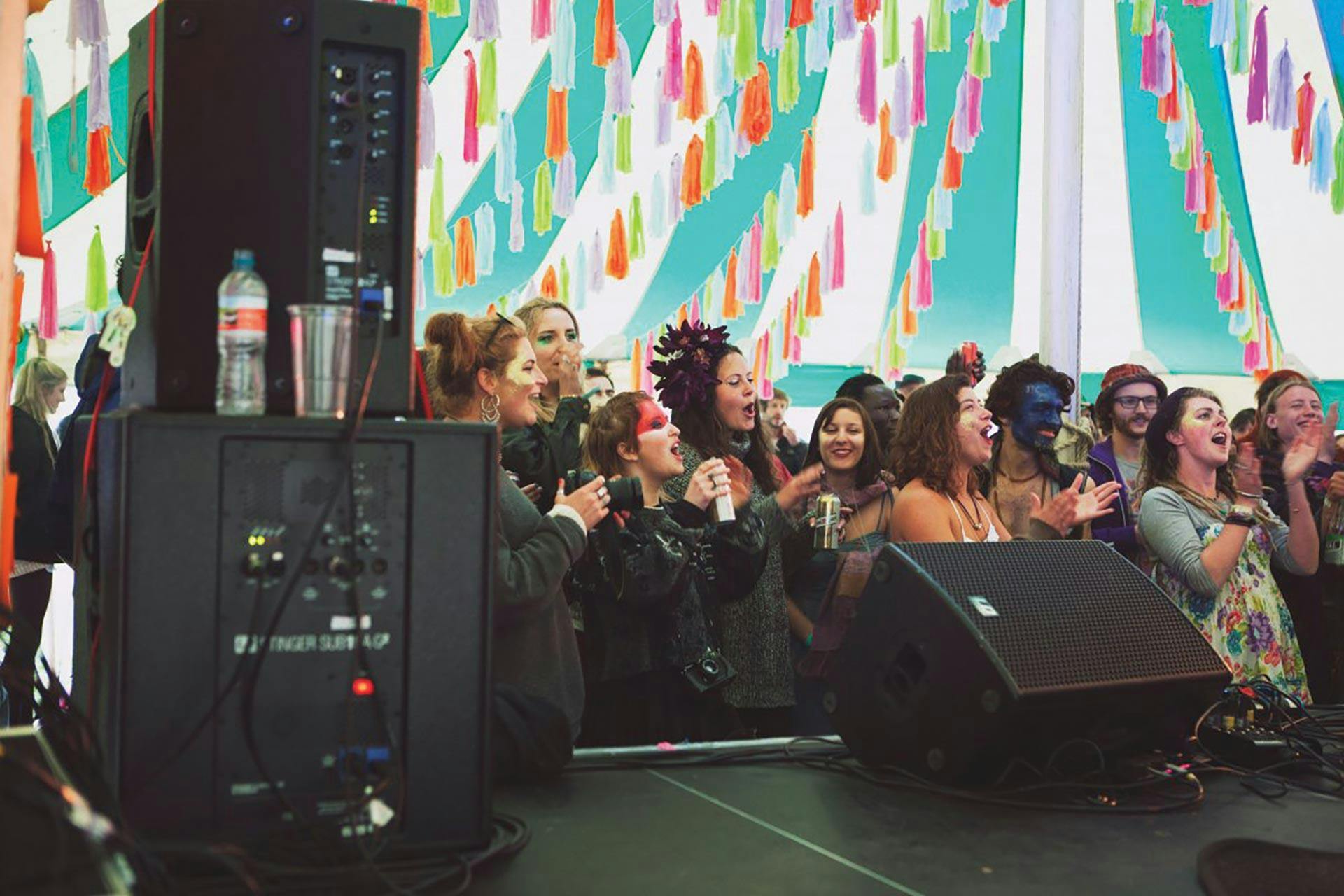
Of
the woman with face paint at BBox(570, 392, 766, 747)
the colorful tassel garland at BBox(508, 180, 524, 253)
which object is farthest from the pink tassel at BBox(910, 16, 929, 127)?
the woman with face paint at BBox(570, 392, 766, 747)

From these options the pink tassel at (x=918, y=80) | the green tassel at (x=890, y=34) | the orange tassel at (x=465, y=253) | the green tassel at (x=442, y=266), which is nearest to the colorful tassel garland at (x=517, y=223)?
the orange tassel at (x=465, y=253)

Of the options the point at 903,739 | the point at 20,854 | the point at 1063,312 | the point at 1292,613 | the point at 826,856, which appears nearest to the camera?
the point at 20,854

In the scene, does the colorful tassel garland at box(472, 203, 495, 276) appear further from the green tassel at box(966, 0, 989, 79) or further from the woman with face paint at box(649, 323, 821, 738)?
the woman with face paint at box(649, 323, 821, 738)

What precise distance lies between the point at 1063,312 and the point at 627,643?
321 cm

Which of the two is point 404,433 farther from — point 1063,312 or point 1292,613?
point 1063,312

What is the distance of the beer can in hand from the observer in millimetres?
2992

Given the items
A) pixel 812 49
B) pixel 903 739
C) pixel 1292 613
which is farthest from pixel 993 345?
pixel 903 739

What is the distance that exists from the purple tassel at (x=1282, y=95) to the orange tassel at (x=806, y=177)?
8.25 feet

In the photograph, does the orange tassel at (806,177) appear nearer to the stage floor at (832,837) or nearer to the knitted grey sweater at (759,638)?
the knitted grey sweater at (759,638)

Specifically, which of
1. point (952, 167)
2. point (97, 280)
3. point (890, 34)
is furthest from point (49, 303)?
point (952, 167)

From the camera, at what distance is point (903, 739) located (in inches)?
61.4

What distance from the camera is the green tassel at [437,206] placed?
Result: 5.72 m

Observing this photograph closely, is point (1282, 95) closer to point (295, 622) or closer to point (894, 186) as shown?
point (894, 186)

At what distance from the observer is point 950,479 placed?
3045mm
